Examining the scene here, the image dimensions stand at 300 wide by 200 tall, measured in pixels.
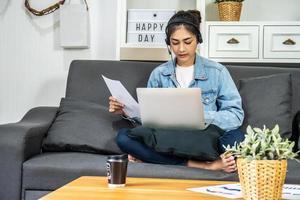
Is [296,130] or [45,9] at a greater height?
[45,9]

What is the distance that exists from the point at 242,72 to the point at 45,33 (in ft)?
4.15

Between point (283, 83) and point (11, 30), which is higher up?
point (11, 30)

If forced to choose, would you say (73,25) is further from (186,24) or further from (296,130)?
(296,130)

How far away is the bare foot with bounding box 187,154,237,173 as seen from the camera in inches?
69.4

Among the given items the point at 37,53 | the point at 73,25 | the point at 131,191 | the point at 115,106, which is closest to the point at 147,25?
the point at 73,25

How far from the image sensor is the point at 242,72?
237 cm

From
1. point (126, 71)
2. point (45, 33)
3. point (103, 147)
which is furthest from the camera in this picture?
point (45, 33)

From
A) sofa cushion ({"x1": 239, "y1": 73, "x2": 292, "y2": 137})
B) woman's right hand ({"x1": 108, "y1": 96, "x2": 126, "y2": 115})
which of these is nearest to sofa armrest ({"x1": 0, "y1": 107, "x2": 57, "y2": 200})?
woman's right hand ({"x1": 108, "y1": 96, "x2": 126, "y2": 115})

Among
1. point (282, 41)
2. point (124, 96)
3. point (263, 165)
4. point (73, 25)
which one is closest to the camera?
point (263, 165)

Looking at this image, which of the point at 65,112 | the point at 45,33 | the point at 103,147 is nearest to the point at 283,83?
the point at 103,147

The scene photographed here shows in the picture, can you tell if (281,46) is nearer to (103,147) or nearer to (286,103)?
(286,103)

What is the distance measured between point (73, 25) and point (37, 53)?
0.98ft

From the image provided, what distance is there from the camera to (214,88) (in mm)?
2158

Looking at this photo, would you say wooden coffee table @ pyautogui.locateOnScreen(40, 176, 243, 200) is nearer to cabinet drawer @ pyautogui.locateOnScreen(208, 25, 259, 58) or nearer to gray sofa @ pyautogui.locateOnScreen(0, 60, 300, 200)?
gray sofa @ pyautogui.locateOnScreen(0, 60, 300, 200)
